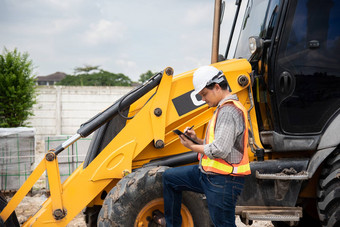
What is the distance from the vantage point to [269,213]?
3752mm

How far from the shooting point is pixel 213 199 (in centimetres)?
294

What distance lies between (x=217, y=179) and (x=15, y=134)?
5765 mm

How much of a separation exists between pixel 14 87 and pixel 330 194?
38.1 ft

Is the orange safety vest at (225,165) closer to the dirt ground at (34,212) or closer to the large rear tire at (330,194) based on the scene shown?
the large rear tire at (330,194)

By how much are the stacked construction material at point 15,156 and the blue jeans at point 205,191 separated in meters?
5.10

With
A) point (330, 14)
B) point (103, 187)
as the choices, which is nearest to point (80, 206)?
point (103, 187)

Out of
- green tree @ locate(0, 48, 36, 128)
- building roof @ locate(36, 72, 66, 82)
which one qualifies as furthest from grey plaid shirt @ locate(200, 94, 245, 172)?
building roof @ locate(36, 72, 66, 82)

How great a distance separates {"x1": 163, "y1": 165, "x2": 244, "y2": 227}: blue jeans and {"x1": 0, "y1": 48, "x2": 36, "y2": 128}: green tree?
10514mm

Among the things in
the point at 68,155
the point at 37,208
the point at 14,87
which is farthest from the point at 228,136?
the point at 14,87

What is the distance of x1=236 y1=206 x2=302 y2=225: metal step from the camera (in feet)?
12.1

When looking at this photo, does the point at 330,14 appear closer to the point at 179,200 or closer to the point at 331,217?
the point at 331,217

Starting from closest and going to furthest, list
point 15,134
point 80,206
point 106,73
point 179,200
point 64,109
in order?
point 179,200 → point 80,206 → point 15,134 → point 64,109 → point 106,73

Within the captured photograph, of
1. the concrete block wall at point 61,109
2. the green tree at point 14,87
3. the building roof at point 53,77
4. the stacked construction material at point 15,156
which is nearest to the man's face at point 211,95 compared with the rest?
the stacked construction material at point 15,156

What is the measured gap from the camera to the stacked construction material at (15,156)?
24.8 feet
